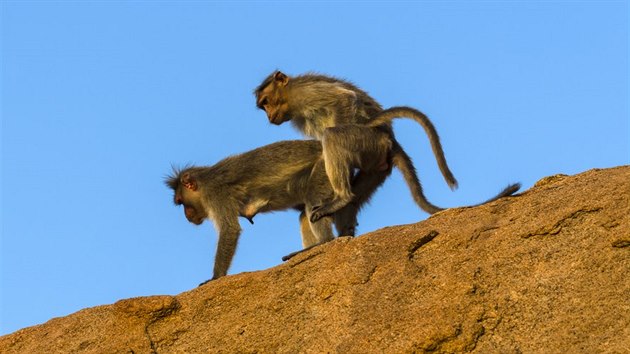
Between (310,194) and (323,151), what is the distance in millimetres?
556

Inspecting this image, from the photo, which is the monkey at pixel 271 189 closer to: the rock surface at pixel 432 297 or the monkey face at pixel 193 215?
the monkey face at pixel 193 215

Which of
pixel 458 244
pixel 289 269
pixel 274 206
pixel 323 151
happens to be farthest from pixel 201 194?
pixel 458 244

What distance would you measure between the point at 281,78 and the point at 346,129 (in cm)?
179

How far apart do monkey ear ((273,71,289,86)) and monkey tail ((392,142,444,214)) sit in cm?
179

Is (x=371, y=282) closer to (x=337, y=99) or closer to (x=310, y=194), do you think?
(x=310, y=194)

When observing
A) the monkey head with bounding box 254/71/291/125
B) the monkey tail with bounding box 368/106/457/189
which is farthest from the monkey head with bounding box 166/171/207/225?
the monkey tail with bounding box 368/106/457/189

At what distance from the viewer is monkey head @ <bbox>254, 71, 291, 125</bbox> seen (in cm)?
1290

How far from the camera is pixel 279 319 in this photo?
8.35 meters

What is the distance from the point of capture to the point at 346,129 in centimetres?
1151

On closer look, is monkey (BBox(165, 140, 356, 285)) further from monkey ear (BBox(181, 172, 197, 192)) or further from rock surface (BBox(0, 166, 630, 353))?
rock surface (BBox(0, 166, 630, 353))

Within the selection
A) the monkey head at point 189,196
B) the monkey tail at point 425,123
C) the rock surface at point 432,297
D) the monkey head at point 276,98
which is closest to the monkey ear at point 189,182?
the monkey head at point 189,196

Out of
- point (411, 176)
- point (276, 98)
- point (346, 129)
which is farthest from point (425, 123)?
point (276, 98)

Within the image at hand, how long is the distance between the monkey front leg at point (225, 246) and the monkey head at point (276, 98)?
166 centimetres

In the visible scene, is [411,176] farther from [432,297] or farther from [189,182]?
[432,297]
